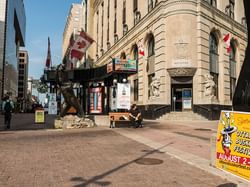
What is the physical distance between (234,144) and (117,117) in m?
12.1

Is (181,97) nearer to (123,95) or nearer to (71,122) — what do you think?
(123,95)

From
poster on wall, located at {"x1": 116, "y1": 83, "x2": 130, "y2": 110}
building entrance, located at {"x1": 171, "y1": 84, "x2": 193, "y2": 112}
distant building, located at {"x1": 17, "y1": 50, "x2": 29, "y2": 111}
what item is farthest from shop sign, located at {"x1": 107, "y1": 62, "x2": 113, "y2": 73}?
distant building, located at {"x1": 17, "y1": 50, "x2": 29, "y2": 111}

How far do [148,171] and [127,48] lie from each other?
30.6m

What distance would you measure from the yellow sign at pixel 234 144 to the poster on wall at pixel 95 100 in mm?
15711

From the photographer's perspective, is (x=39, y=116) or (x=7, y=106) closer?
(x=7, y=106)

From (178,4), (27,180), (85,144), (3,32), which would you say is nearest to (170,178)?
(27,180)

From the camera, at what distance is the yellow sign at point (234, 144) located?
207 inches

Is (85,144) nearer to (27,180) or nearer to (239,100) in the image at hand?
(27,180)

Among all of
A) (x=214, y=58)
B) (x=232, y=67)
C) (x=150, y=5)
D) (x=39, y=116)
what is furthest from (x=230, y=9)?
(x=39, y=116)

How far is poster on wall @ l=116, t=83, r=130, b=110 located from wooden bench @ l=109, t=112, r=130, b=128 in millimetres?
800

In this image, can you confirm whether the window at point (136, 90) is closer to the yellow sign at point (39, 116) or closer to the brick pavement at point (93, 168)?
the yellow sign at point (39, 116)

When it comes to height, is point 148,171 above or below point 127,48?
below

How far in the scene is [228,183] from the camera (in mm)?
5551

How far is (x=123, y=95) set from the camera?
1822cm
